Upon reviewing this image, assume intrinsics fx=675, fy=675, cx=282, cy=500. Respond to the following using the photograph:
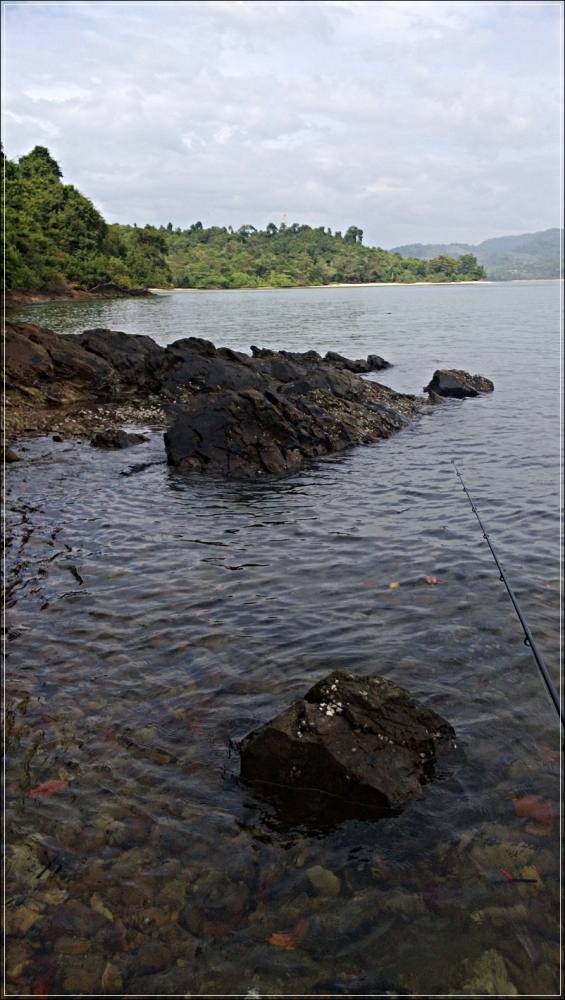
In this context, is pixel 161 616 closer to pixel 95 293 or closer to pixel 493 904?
pixel 493 904

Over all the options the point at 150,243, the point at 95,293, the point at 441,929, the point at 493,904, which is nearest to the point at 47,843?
the point at 441,929

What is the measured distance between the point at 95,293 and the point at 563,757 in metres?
116

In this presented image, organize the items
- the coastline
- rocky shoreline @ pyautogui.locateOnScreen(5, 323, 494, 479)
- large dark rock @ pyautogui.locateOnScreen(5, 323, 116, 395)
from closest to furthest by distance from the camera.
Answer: rocky shoreline @ pyautogui.locateOnScreen(5, 323, 494, 479)
large dark rock @ pyautogui.locateOnScreen(5, 323, 116, 395)
the coastline

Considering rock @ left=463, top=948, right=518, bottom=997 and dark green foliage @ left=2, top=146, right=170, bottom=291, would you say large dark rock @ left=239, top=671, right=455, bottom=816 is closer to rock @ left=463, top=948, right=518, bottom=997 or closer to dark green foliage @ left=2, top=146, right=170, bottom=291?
rock @ left=463, top=948, right=518, bottom=997

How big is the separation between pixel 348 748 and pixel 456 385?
2381 cm

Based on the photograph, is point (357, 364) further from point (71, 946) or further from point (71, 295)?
point (71, 295)

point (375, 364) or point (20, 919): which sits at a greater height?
point (375, 364)

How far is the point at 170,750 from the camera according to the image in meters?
6.12

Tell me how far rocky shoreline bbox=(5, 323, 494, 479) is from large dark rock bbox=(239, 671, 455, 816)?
10299 millimetres

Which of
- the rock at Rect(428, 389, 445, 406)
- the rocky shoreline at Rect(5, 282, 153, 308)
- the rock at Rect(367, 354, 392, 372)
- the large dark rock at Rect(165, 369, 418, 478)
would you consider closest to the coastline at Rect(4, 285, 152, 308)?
the rocky shoreline at Rect(5, 282, 153, 308)

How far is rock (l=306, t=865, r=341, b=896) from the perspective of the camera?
4.68 metres

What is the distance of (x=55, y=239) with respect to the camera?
113 metres

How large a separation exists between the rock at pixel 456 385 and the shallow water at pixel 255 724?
43.0 ft

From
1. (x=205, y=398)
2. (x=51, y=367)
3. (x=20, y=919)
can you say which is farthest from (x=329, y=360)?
(x=20, y=919)
